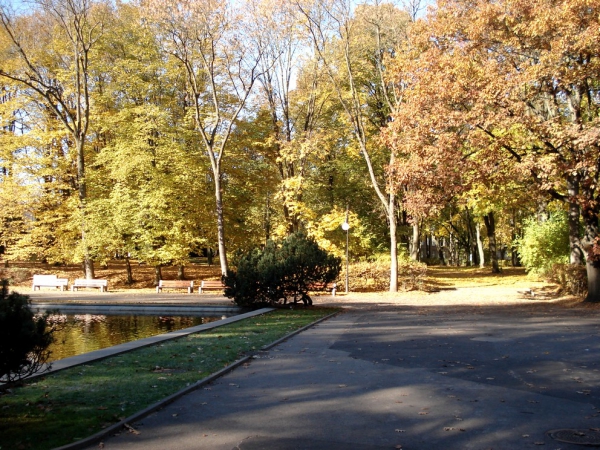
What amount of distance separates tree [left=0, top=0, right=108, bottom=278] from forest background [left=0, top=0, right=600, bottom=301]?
0.52ft

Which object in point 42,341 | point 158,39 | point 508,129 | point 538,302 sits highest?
point 158,39

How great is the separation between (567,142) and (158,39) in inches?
966

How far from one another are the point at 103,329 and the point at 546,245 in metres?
20.9

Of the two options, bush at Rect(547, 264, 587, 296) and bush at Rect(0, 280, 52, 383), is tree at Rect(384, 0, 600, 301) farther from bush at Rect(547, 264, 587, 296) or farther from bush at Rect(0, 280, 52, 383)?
bush at Rect(0, 280, 52, 383)

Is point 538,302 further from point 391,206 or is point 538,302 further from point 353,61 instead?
point 353,61

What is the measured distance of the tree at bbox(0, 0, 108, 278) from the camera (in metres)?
29.3

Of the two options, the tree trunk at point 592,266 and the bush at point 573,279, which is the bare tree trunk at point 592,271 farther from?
the bush at point 573,279

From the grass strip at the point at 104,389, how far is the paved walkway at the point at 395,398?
1.26 ft

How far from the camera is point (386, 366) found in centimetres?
849

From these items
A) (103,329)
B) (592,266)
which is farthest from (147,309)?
(592,266)

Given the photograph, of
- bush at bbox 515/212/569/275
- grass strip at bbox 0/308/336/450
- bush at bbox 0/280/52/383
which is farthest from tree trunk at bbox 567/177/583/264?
bush at bbox 0/280/52/383

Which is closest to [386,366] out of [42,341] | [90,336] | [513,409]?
[513,409]

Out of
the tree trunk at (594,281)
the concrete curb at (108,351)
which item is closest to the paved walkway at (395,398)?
the concrete curb at (108,351)

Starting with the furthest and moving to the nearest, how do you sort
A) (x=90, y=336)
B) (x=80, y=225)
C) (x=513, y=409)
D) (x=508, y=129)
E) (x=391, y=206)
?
(x=80, y=225)
(x=391, y=206)
(x=508, y=129)
(x=90, y=336)
(x=513, y=409)
